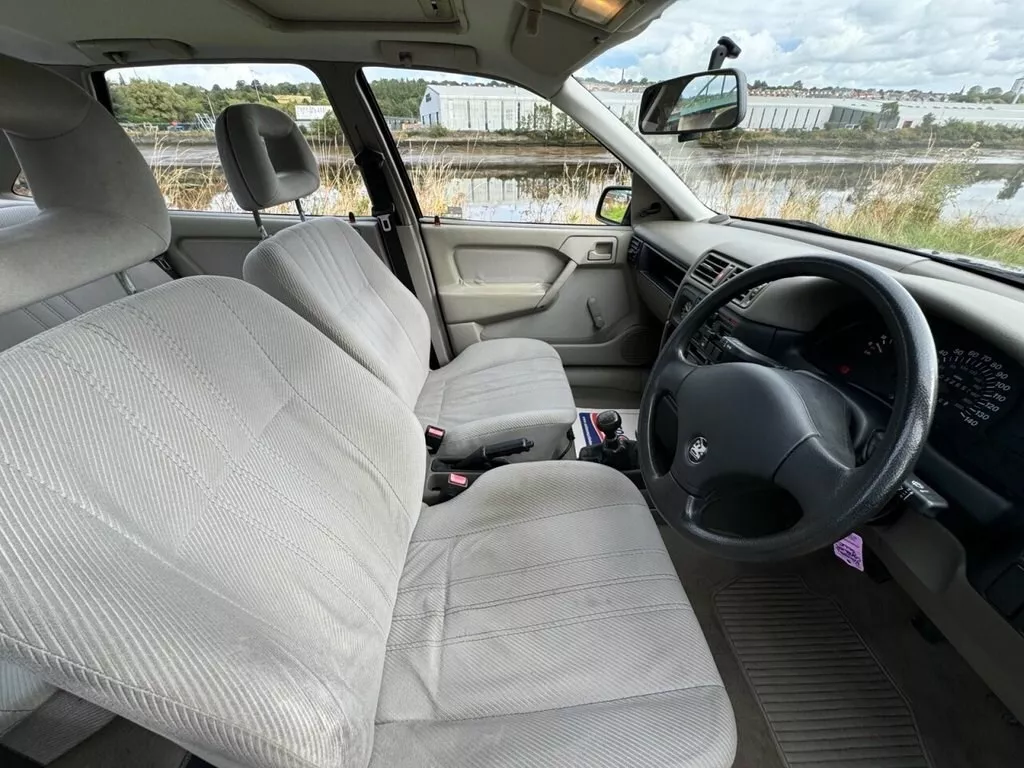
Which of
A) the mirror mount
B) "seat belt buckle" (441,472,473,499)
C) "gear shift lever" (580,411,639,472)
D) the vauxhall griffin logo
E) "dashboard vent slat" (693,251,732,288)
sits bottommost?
"gear shift lever" (580,411,639,472)

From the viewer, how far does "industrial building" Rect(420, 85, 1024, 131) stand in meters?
1.07

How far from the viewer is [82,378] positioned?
624mm

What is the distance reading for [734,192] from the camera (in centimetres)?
197

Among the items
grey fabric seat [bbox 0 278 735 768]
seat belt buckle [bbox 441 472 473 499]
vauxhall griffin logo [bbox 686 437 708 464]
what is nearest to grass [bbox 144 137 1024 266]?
vauxhall griffin logo [bbox 686 437 708 464]

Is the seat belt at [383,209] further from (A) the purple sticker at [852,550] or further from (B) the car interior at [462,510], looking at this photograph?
(A) the purple sticker at [852,550]

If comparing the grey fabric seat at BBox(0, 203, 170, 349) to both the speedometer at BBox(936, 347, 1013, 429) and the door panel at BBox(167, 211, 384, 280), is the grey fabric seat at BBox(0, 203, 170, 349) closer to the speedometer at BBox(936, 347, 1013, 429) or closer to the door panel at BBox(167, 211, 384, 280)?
the door panel at BBox(167, 211, 384, 280)

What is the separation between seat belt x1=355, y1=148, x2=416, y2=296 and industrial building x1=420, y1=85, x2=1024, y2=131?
0.27 meters

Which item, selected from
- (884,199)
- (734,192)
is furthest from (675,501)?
(734,192)

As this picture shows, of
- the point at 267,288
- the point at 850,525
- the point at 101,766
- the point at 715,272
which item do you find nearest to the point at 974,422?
the point at 850,525

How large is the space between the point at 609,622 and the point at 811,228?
1461 mm

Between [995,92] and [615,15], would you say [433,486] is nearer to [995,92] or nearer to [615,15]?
[615,15]

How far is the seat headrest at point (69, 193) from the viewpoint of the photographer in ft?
2.13

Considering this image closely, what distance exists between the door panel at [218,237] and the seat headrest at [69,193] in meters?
1.49

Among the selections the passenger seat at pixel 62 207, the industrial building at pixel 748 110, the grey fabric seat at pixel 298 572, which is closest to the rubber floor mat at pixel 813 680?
the grey fabric seat at pixel 298 572
